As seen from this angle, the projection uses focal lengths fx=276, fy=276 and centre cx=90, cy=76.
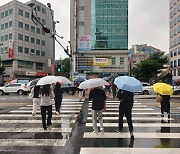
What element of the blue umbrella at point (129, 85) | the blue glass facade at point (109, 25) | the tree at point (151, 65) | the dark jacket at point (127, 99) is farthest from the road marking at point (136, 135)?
the blue glass facade at point (109, 25)

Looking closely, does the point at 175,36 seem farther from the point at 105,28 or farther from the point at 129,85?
the point at 129,85

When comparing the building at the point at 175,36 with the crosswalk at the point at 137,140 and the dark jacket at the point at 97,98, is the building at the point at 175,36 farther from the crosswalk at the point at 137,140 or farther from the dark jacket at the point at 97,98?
the dark jacket at the point at 97,98

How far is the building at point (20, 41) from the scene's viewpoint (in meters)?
68.2

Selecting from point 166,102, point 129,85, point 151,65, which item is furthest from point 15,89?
point 151,65

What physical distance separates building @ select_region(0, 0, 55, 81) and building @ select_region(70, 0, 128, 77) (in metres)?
12.0

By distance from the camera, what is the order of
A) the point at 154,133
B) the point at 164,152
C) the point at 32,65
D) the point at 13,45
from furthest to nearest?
the point at 32,65 < the point at 13,45 < the point at 154,133 < the point at 164,152

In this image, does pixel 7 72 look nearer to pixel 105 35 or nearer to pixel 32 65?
pixel 32 65

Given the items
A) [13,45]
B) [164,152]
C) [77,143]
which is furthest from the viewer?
[13,45]

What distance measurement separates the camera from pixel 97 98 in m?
8.26

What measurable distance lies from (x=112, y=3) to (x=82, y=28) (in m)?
12.1

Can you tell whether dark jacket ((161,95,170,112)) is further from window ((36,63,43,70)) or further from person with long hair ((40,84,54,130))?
window ((36,63,43,70))

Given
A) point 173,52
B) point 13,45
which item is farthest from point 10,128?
point 173,52

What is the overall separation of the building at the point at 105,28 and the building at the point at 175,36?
13.4m

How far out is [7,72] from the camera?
Answer: 69.9 metres
